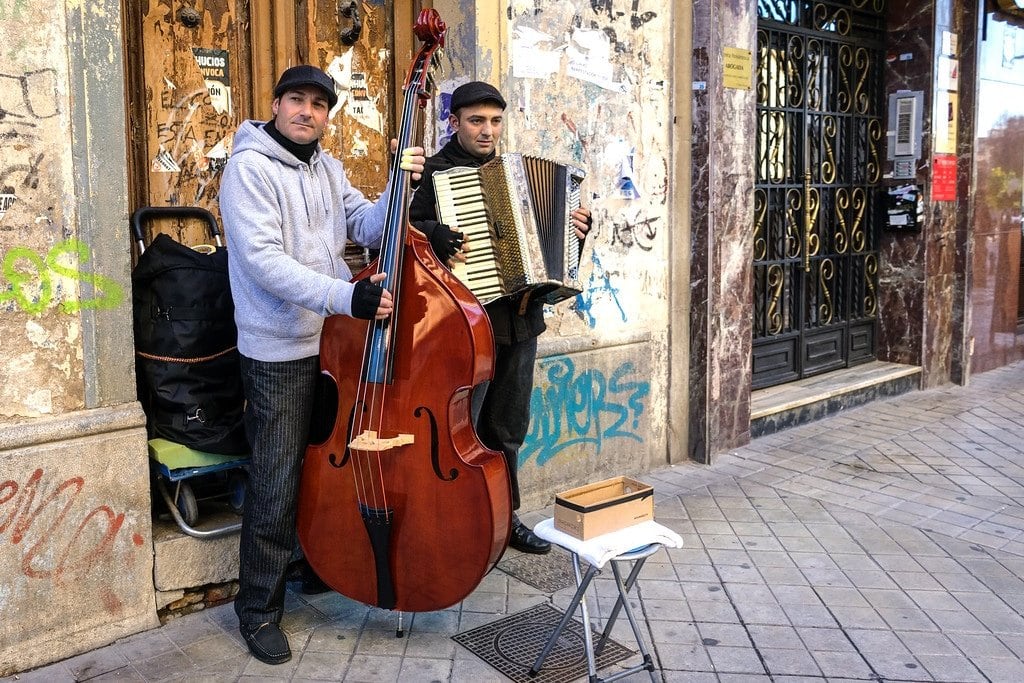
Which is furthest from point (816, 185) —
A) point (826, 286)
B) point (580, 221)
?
point (580, 221)

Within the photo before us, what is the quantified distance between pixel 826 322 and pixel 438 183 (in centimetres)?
482

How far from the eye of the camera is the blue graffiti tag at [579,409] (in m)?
4.82

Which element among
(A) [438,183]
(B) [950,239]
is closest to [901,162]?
(B) [950,239]

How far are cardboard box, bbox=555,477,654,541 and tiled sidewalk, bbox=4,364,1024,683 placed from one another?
600 mm

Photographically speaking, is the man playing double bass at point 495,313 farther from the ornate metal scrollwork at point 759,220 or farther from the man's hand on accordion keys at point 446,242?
the ornate metal scrollwork at point 759,220

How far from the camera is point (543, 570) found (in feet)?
13.3

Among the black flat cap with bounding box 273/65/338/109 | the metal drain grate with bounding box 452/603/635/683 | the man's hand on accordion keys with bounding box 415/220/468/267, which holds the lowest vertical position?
the metal drain grate with bounding box 452/603/635/683

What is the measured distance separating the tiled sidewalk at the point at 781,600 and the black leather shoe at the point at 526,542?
0.26m

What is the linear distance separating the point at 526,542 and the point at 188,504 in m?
1.45

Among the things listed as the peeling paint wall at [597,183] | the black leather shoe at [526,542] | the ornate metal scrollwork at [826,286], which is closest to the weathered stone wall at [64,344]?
the black leather shoe at [526,542]

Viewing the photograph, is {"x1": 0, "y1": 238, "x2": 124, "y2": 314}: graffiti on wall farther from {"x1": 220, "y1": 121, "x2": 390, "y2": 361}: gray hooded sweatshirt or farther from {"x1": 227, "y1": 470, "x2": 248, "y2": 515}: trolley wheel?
{"x1": 227, "y1": 470, "x2": 248, "y2": 515}: trolley wheel

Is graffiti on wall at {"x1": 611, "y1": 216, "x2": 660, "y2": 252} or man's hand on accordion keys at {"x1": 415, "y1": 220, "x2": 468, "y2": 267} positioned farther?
graffiti on wall at {"x1": 611, "y1": 216, "x2": 660, "y2": 252}

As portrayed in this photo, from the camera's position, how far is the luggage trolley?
344 centimetres

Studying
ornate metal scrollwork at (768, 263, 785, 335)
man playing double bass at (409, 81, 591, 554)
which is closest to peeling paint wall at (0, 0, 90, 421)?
man playing double bass at (409, 81, 591, 554)
